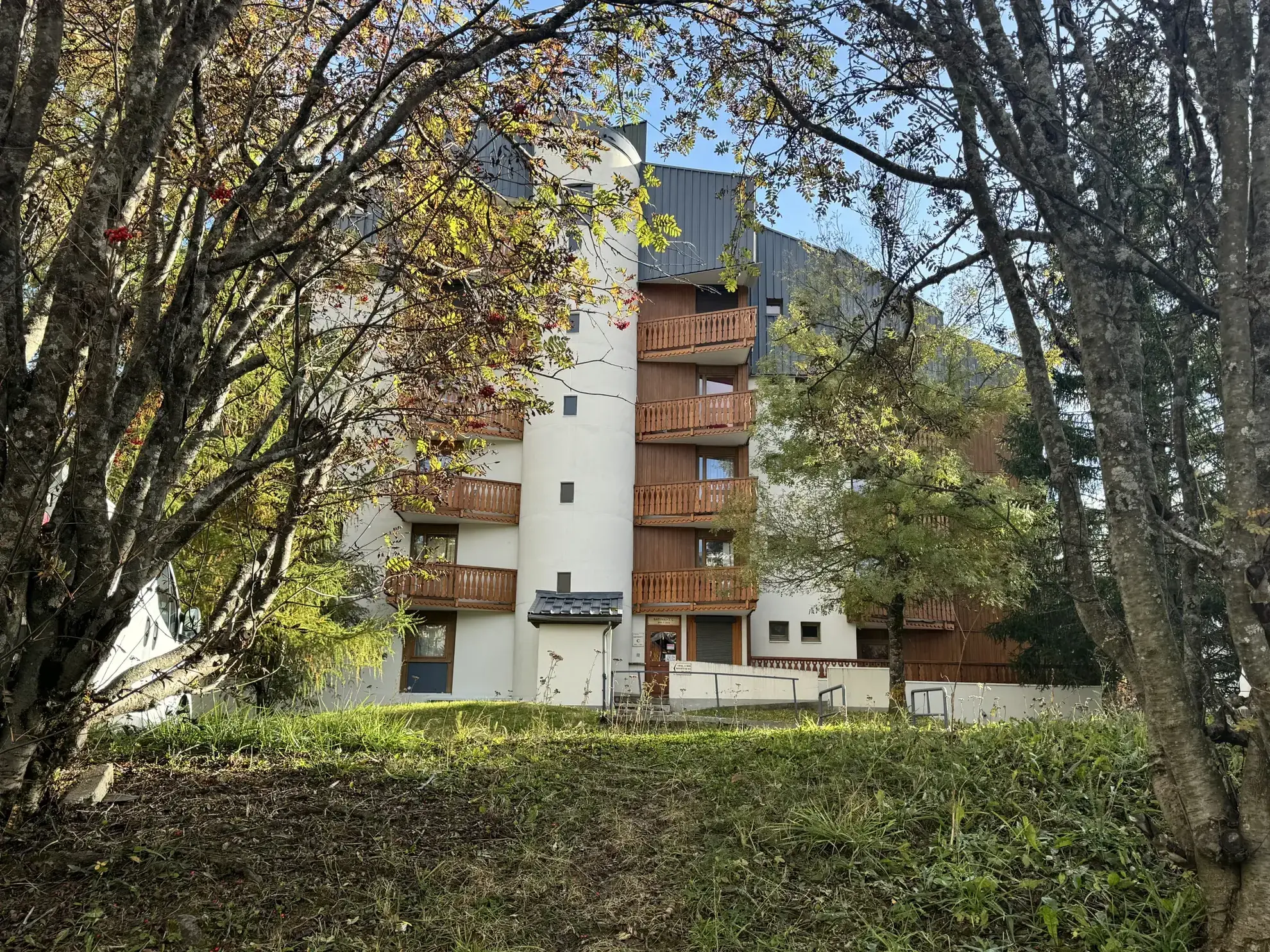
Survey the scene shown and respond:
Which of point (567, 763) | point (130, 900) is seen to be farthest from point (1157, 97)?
point (130, 900)

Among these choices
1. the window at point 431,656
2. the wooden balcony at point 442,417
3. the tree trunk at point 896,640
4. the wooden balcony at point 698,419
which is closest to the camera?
the wooden balcony at point 442,417

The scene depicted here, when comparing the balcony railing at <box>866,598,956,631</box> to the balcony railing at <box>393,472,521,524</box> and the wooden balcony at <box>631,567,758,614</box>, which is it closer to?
the wooden balcony at <box>631,567,758,614</box>

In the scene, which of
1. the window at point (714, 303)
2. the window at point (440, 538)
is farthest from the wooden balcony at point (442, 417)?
the window at point (714, 303)

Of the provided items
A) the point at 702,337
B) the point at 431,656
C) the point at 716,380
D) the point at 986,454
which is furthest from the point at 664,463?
the point at 986,454

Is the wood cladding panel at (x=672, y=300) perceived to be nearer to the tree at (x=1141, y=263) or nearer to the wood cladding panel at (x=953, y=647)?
the wood cladding panel at (x=953, y=647)

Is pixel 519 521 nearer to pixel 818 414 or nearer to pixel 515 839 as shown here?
pixel 818 414

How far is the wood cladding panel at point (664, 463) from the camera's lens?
76.1 feet

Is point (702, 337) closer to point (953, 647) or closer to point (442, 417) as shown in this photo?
point (953, 647)

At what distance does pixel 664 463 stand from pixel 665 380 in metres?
2.52

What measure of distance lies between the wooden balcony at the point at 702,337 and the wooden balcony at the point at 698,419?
1276mm

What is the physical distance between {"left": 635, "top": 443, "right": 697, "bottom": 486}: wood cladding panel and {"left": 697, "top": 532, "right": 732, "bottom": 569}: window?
167 cm

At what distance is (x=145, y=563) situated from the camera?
4.76 metres

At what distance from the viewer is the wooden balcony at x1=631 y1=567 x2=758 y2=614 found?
817 inches

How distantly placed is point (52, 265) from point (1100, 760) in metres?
7.10
